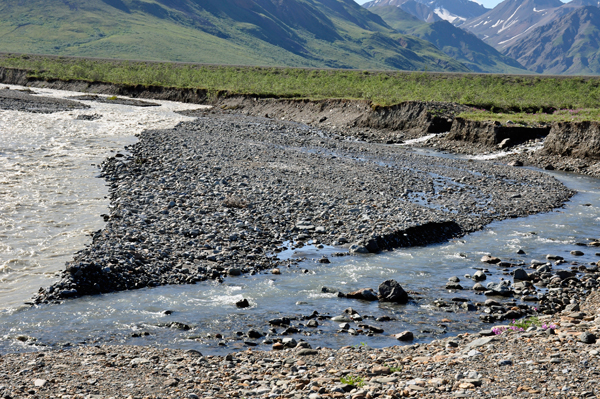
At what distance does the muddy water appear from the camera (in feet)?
45.5

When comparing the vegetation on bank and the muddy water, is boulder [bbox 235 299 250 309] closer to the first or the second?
the muddy water

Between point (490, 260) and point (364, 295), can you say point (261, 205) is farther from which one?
point (490, 260)

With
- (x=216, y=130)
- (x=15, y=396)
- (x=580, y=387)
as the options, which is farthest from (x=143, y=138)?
(x=580, y=387)

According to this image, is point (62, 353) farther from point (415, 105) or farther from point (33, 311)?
point (415, 105)

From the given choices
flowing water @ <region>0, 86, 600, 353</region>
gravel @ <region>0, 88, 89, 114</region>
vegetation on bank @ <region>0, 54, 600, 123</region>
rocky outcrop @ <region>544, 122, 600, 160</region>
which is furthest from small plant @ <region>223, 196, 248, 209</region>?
gravel @ <region>0, 88, 89, 114</region>

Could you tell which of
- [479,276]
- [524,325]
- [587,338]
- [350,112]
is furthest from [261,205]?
[350,112]

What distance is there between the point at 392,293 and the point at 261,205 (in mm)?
8596

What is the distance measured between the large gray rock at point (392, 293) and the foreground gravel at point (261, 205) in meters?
3.43

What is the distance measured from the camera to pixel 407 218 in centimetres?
1862

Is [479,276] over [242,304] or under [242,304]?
over

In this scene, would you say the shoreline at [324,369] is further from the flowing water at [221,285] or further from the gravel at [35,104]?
the gravel at [35,104]

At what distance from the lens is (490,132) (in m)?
40.9

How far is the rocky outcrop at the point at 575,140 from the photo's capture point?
3403 cm

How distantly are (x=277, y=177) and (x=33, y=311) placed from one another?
15.2 metres
